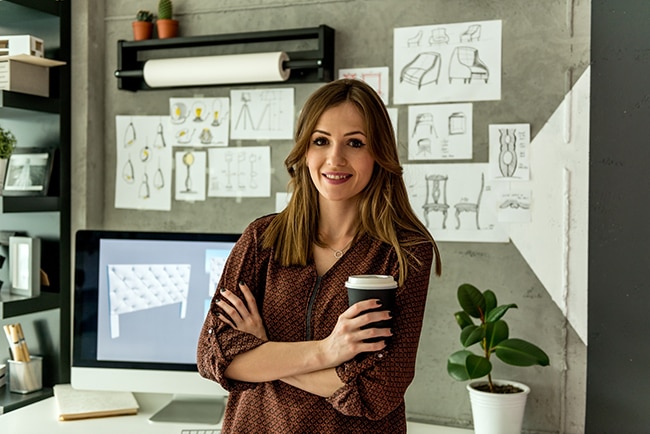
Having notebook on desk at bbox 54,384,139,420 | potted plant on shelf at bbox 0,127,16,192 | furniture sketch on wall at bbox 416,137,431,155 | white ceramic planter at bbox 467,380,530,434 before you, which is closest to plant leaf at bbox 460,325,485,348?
white ceramic planter at bbox 467,380,530,434

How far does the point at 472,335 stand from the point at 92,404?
1202 mm

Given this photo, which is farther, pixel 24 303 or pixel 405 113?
pixel 24 303

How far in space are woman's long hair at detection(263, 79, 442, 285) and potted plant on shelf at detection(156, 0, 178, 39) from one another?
1.26m

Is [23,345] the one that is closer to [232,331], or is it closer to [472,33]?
[232,331]

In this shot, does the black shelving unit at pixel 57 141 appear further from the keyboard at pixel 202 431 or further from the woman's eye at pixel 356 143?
the woman's eye at pixel 356 143

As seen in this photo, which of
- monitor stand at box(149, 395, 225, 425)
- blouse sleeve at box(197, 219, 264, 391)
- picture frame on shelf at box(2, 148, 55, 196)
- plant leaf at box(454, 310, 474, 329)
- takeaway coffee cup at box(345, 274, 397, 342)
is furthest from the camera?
picture frame on shelf at box(2, 148, 55, 196)

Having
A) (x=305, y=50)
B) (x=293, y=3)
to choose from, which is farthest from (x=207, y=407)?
(x=293, y=3)

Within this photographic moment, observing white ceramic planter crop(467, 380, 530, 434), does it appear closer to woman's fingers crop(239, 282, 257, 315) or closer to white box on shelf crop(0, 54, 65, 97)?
woman's fingers crop(239, 282, 257, 315)

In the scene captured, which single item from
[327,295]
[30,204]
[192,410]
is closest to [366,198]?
[327,295]

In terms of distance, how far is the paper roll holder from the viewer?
2.44 m

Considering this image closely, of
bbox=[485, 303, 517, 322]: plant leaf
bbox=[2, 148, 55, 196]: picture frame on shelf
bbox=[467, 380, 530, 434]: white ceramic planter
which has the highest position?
bbox=[2, 148, 55, 196]: picture frame on shelf

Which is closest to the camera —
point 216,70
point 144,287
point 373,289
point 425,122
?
point 373,289

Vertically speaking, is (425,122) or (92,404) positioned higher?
(425,122)

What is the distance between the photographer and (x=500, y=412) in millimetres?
2096
